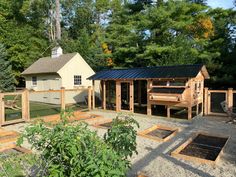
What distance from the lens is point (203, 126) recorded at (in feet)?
32.0

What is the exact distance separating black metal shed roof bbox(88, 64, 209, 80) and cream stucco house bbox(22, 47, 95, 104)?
4.53m

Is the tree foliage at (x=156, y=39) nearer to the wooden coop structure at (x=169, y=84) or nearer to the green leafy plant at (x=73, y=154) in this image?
the wooden coop structure at (x=169, y=84)

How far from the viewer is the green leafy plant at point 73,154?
259 cm

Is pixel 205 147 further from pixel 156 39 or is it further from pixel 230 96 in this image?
pixel 156 39

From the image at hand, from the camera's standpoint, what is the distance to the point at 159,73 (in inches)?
469

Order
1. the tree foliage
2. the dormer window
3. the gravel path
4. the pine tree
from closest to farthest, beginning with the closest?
1. the gravel path
2. the tree foliage
3. the dormer window
4. the pine tree

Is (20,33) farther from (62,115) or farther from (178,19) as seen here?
(62,115)

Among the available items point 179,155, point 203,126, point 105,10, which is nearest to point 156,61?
point 203,126

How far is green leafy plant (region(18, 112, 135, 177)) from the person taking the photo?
2.59 metres

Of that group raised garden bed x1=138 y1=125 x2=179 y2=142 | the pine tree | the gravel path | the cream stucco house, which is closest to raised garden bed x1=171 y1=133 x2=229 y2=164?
the gravel path

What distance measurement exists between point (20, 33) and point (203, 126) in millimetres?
26326

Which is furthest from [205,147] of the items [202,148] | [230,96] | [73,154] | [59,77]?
[59,77]

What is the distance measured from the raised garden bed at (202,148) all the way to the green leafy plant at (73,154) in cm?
346

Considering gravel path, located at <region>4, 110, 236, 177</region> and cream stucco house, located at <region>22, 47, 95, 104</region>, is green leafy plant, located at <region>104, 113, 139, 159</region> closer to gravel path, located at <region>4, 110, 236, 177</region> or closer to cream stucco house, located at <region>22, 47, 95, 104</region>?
gravel path, located at <region>4, 110, 236, 177</region>
